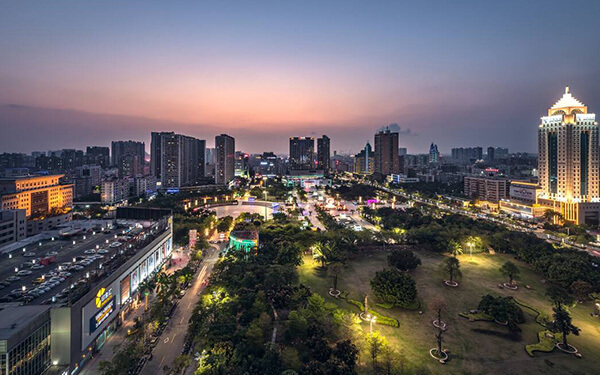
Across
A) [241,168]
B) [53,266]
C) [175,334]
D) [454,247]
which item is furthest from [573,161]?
[241,168]

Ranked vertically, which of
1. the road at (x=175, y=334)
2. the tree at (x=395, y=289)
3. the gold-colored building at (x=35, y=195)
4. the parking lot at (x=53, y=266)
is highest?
the gold-colored building at (x=35, y=195)

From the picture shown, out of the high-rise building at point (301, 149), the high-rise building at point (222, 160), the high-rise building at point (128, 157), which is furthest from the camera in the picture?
the high-rise building at point (301, 149)

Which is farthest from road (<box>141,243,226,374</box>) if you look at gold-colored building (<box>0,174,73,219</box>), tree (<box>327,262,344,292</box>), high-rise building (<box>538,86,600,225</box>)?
high-rise building (<box>538,86,600,225</box>)

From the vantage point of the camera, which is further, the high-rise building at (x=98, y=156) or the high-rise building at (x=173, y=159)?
the high-rise building at (x=98, y=156)

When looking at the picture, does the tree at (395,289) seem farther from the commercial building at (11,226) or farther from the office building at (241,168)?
the office building at (241,168)

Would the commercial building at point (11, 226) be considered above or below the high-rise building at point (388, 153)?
below

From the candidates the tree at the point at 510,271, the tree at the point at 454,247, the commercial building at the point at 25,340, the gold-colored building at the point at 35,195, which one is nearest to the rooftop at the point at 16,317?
the commercial building at the point at 25,340
